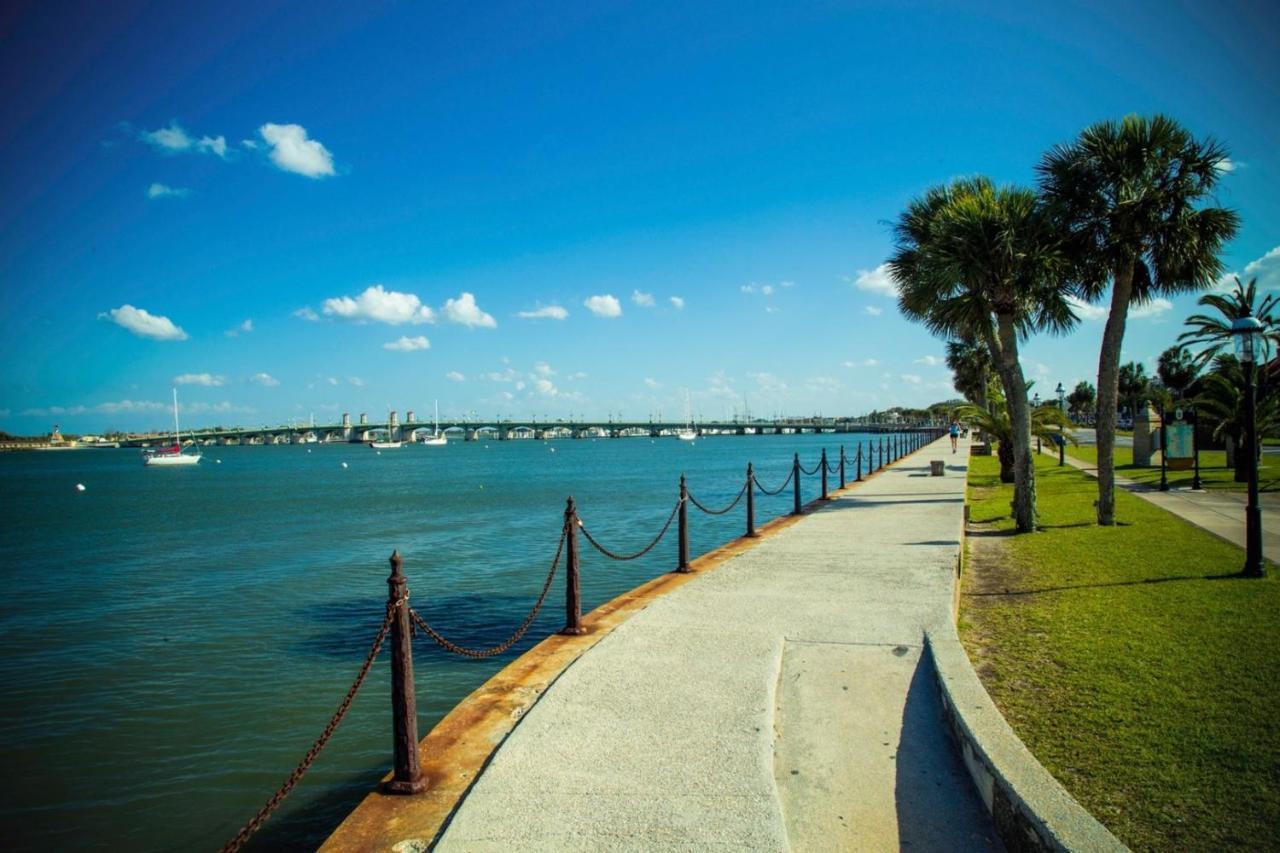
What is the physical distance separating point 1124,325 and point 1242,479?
33.3ft

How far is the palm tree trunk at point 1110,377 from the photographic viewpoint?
13.1 meters

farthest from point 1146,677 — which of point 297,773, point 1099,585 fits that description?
point 297,773

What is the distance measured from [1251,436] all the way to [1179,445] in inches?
698

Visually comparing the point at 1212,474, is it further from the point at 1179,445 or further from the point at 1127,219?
the point at 1127,219

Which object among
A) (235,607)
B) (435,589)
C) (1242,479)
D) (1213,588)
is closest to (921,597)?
(1213,588)

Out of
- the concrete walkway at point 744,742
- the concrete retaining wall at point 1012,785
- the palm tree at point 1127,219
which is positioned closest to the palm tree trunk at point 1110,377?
the palm tree at point 1127,219

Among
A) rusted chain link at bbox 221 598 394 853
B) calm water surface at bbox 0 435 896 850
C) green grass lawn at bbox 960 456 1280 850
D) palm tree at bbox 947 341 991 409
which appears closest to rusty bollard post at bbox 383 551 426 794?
rusted chain link at bbox 221 598 394 853

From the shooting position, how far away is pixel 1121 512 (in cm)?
1490

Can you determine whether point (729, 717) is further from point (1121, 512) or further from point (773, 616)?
point (1121, 512)

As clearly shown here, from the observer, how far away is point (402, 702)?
438cm

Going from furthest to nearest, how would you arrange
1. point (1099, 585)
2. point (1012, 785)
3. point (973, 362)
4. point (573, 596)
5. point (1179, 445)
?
point (973, 362)
point (1179, 445)
point (1099, 585)
point (573, 596)
point (1012, 785)

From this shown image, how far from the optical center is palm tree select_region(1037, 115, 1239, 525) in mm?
12555

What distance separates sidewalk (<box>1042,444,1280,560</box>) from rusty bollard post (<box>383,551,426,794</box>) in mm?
11010

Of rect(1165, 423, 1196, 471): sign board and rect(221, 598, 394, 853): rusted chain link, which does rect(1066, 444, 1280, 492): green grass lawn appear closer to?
rect(1165, 423, 1196, 471): sign board
